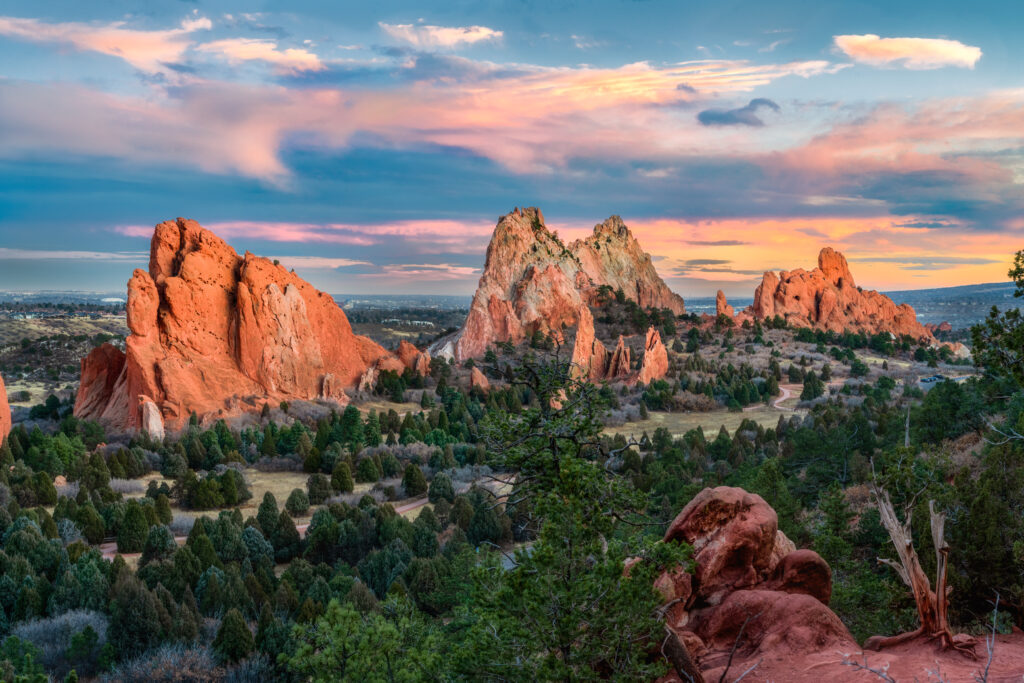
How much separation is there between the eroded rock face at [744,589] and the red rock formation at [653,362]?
7350cm

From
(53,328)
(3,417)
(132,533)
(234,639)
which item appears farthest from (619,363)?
(53,328)

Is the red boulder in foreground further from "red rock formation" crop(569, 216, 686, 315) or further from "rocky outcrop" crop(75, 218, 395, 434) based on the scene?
"red rock formation" crop(569, 216, 686, 315)

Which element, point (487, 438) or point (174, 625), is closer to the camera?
point (487, 438)

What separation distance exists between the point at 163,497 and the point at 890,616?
117 ft

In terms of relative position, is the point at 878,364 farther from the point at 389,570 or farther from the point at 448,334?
the point at 389,570

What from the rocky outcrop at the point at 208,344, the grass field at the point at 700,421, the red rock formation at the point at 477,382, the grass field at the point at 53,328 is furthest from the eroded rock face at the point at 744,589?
the grass field at the point at 53,328

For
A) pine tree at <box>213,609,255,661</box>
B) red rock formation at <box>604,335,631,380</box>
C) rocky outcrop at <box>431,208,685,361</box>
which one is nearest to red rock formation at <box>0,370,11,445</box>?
pine tree at <box>213,609,255,661</box>

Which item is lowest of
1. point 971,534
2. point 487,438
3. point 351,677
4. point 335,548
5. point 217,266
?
point 335,548

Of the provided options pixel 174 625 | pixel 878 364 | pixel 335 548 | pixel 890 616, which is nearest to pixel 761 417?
pixel 878 364

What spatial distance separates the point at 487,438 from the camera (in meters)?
12.8

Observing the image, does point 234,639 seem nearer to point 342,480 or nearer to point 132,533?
point 132,533

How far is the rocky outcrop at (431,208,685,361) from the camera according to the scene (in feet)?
351

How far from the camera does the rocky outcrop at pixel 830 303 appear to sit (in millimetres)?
135750

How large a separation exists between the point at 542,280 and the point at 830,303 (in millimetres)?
65700
